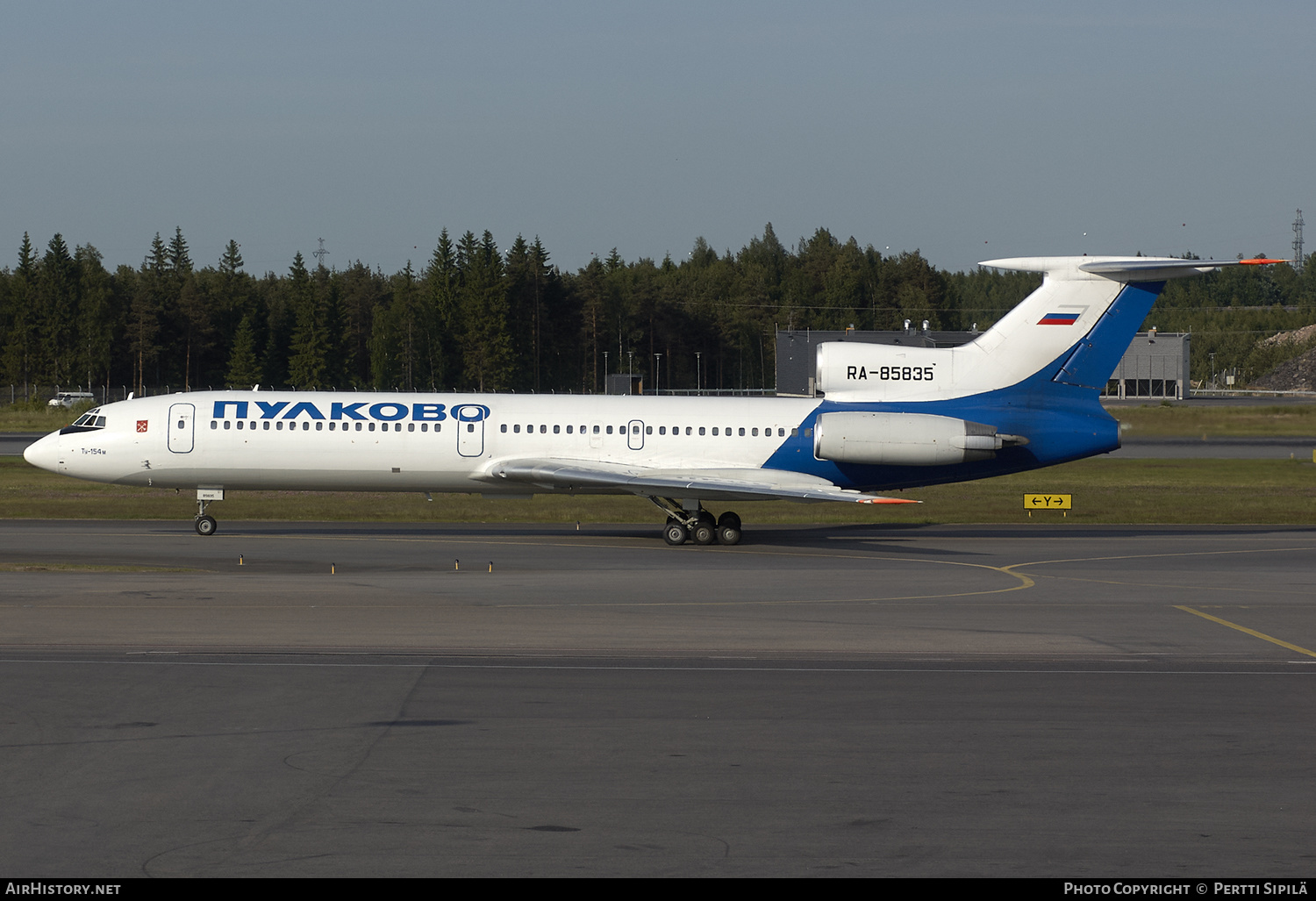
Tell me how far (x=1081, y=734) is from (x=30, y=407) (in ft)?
346

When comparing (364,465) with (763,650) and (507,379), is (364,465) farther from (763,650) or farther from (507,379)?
(507,379)

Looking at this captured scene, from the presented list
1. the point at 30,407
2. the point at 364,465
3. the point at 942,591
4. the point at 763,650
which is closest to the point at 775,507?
the point at 364,465

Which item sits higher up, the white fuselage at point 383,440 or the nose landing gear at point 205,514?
the white fuselage at point 383,440

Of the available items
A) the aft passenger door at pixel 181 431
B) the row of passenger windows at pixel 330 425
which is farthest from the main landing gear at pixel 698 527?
the aft passenger door at pixel 181 431

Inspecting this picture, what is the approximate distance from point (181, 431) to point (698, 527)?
13.8 meters

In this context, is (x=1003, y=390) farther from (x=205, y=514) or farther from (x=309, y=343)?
(x=309, y=343)

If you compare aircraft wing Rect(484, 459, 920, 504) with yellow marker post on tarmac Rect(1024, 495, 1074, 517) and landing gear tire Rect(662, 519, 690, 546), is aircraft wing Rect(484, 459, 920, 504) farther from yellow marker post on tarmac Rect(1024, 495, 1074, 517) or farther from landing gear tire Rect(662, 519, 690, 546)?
yellow marker post on tarmac Rect(1024, 495, 1074, 517)

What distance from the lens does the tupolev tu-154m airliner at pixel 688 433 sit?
3269 cm

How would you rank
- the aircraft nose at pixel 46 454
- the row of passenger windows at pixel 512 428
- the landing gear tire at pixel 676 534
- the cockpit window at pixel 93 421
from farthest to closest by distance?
the cockpit window at pixel 93 421, the aircraft nose at pixel 46 454, the row of passenger windows at pixel 512 428, the landing gear tire at pixel 676 534

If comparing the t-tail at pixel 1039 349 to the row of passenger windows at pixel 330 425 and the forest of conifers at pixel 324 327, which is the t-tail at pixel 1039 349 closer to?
the row of passenger windows at pixel 330 425

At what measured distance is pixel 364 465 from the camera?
32.7 meters

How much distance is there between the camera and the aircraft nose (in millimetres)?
33406

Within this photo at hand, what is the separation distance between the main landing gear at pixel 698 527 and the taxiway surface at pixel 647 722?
6.15 m

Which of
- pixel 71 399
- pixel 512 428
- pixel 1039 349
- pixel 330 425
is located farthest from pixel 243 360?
pixel 1039 349
